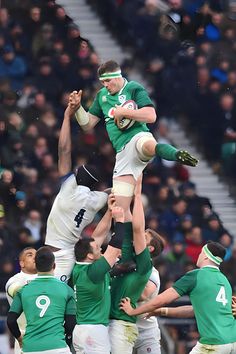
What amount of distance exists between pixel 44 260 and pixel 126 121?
1700 mm

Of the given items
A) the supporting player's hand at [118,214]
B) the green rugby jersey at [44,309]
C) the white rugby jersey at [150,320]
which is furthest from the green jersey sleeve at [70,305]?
the white rugby jersey at [150,320]

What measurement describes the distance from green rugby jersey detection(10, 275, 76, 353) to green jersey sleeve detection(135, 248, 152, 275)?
2.95 feet

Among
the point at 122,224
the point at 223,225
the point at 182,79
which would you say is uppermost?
the point at 122,224

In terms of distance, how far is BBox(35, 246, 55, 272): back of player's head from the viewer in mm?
14086

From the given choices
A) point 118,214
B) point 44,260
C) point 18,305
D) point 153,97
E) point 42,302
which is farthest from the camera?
point 153,97

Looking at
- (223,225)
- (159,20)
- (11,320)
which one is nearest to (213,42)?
(159,20)

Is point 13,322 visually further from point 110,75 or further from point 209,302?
point 110,75

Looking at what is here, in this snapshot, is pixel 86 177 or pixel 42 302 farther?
pixel 86 177

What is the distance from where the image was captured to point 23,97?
20.8m

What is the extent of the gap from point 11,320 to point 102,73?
2412 mm

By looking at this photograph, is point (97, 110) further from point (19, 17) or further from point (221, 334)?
point (19, 17)

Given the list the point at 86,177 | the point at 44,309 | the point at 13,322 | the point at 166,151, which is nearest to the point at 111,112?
the point at 86,177

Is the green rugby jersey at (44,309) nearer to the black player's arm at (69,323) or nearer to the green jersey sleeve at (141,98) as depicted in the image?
the black player's arm at (69,323)

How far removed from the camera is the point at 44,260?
14.1 meters
